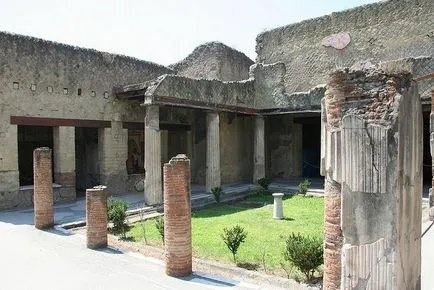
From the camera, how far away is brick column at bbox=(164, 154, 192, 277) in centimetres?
586

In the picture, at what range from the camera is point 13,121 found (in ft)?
37.5

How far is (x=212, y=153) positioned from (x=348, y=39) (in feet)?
27.2

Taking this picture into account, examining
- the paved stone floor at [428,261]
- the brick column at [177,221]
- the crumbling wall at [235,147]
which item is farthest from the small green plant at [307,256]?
the crumbling wall at [235,147]

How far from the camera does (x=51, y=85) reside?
40.4 ft

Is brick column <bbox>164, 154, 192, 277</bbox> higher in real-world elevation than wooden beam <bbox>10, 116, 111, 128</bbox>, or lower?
lower

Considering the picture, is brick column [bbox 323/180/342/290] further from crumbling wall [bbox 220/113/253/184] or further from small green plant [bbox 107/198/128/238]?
crumbling wall [bbox 220/113/253/184]

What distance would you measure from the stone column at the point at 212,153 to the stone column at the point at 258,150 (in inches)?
116

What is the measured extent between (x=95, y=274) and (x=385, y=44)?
14957 millimetres

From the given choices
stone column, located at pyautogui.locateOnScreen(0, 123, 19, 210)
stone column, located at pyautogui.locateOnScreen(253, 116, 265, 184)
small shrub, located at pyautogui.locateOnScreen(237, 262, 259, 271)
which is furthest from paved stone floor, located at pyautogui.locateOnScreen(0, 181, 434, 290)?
stone column, located at pyautogui.locateOnScreen(253, 116, 265, 184)

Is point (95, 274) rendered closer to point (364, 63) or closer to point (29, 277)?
point (29, 277)

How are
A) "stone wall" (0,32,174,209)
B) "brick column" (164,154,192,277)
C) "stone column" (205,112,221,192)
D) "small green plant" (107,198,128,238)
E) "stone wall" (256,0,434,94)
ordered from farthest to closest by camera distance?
"stone wall" (256,0,434,94)
"stone column" (205,112,221,192)
"stone wall" (0,32,174,209)
"small green plant" (107,198,128,238)
"brick column" (164,154,192,277)

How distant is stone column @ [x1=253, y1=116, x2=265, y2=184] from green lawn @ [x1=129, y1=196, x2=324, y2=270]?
3.58 meters

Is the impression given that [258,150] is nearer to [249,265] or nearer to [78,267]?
[249,265]

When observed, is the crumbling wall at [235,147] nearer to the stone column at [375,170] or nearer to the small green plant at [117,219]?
the small green plant at [117,219]
